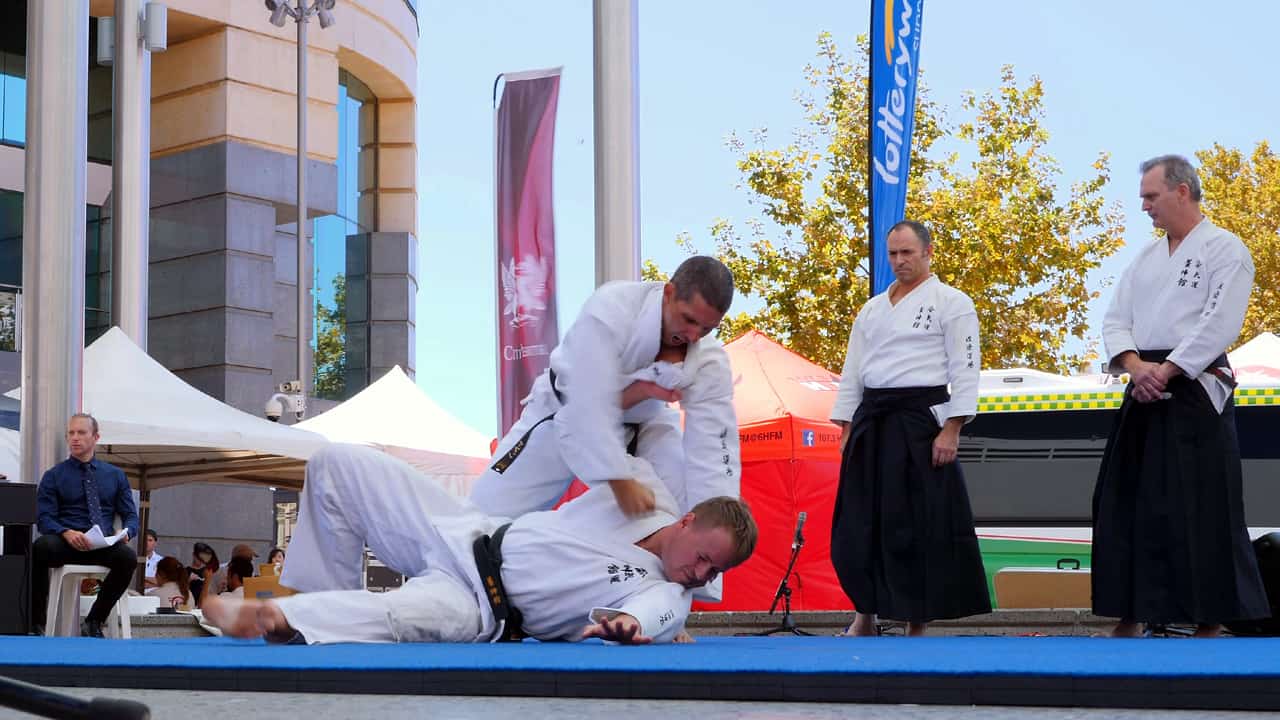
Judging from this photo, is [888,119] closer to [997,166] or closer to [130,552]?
[130,552]

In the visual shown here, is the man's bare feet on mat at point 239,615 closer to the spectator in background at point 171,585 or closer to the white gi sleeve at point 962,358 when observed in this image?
the white gi sleeve at point 962,358

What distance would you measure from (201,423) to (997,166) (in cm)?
1880

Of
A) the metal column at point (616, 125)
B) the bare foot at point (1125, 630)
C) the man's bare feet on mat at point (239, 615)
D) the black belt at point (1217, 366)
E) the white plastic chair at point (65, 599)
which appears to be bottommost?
the white plastic chair at point (65, 599)

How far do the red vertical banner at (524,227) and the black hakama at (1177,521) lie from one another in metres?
5.11

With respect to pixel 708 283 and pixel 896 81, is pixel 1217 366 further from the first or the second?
pixel 896 81

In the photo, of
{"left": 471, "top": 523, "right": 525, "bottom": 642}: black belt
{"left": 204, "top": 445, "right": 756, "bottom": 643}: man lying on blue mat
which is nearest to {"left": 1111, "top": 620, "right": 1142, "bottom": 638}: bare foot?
{"left": 204, "top": 445, "right": 756, "bottom": 643}: man lying on blue mat

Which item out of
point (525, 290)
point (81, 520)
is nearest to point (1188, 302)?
point (525, 290)

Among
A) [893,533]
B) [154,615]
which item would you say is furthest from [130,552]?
[893,533]

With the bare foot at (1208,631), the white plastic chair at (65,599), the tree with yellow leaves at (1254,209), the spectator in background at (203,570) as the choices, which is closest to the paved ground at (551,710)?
the bare foot at (1208,631)

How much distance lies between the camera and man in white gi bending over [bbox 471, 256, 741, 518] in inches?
192

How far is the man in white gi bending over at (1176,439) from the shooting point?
19.3 feet

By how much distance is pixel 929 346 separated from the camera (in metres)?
6.74

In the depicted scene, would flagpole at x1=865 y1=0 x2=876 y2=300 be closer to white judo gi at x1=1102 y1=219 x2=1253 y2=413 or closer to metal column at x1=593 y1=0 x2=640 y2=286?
metal column at x1=593 y1=0 x2=640 y2=286

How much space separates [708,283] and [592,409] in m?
0.56
